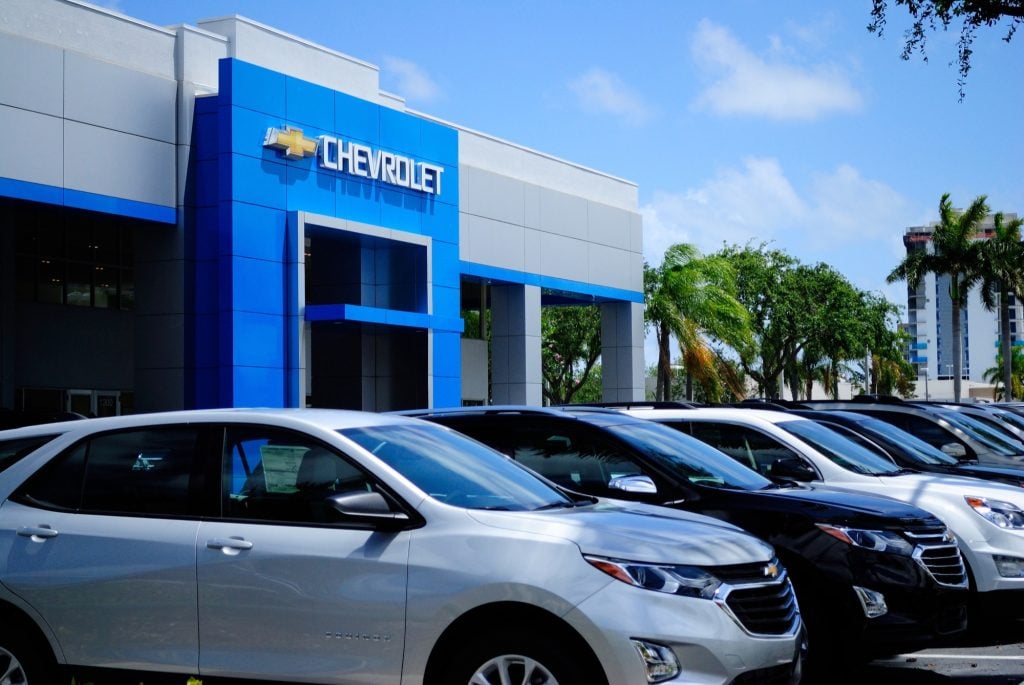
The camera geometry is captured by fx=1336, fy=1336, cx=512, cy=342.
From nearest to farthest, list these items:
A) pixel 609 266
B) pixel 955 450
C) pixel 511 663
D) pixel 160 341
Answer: pixel 511 663, pixel 955 450, pixel 160 341, pixel 609 266

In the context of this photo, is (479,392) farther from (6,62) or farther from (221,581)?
(221,581)

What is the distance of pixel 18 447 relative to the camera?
695 cm

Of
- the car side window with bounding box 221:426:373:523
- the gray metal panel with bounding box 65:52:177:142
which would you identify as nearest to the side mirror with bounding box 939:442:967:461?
the car side window with bounding box 221:426:373:523

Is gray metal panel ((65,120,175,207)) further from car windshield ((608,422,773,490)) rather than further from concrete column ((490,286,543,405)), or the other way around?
car windshield ((608,422,773,490))

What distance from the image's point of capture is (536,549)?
18.9 feet

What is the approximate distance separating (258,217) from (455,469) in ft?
79.6

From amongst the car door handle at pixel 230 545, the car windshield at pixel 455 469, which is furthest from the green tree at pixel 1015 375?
the car door handle at pixel 230 545

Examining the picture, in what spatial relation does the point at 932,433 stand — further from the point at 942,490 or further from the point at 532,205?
the point at 532,205

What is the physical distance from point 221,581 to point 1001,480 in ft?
27.6

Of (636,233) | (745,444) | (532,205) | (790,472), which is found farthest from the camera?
(636,233)

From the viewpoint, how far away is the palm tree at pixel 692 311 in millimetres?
51781

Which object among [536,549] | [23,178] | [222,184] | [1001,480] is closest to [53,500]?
[536,549]

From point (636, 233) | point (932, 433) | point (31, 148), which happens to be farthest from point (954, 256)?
point (932, 433)

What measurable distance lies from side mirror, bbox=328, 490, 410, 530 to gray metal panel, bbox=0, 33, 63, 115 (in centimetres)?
2238
